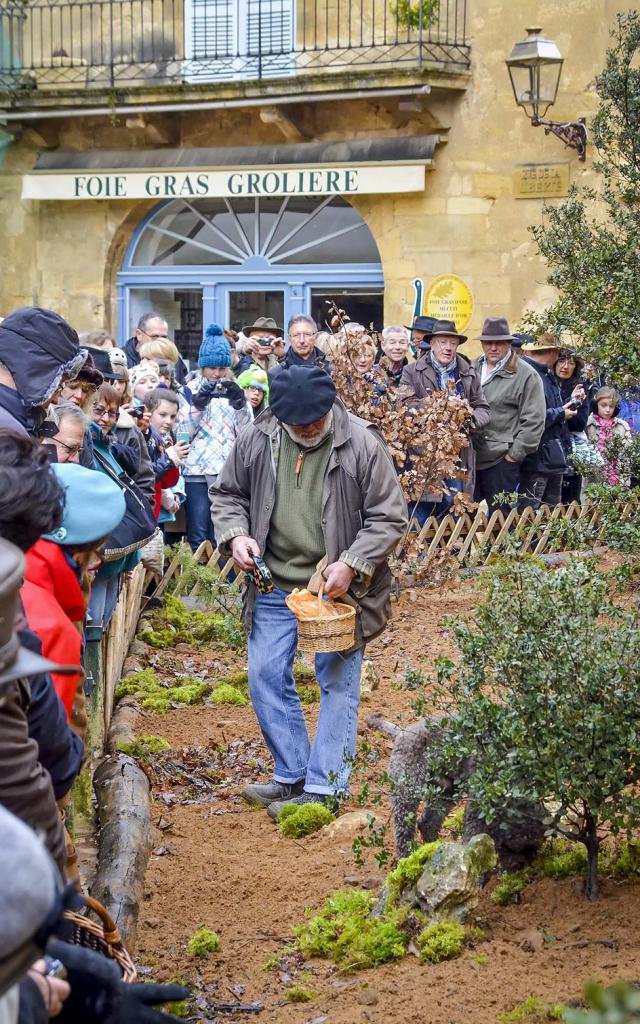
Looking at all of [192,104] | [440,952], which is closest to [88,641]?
[440,952]

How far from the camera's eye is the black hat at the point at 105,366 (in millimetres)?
7625

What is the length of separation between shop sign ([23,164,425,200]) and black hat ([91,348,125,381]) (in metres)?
9.96

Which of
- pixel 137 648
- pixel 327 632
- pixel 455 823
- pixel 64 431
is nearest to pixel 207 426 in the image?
pixel 137 648

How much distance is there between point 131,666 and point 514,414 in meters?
4.90

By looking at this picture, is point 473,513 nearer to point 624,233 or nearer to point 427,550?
point 427,550

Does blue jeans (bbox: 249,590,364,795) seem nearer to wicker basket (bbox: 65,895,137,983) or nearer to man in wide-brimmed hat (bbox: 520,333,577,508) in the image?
wicker basket (bbox: 65,895,137,983)

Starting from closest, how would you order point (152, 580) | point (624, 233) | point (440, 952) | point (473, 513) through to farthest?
point (440, 952)
point (624, 233)
point (152, 580)
point (473, 513)

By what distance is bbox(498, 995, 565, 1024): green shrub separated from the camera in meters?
3.79

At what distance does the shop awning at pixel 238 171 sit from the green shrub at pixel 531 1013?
14.4 m

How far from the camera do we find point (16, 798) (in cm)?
313

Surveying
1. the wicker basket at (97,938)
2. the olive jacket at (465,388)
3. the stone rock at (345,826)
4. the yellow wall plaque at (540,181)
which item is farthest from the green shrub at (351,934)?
the yellow wall plaque at (540,181)

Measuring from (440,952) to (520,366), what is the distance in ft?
28.1

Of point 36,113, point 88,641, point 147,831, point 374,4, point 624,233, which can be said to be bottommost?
point 147,831

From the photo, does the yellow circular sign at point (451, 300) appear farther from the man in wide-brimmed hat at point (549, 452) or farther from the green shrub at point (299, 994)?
the green shrub at point (299, 994)
